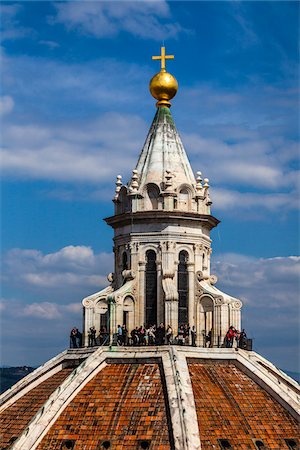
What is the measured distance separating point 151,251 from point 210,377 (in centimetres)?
764

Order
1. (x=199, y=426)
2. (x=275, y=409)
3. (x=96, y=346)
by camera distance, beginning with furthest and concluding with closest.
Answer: (x=96, y=346)
(x=275, y=409)
(x=199, y=426)

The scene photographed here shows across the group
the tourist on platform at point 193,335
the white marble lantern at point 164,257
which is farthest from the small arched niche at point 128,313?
the tourist on platform at point 193,335

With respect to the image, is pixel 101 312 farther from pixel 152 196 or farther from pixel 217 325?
pixel 152 196

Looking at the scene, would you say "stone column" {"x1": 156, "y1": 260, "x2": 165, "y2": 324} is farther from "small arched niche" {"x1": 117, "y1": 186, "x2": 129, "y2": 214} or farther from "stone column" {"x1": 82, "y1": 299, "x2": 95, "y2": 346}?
"stone column" {"x1": 82, "y1": 299, "x2": 95, "y2": 346}

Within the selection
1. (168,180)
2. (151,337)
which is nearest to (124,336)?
(151,337)

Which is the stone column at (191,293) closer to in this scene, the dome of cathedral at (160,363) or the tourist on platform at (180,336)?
the dome of cathedral at (160,363)

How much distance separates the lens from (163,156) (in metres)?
58.5

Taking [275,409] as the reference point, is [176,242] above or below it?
above

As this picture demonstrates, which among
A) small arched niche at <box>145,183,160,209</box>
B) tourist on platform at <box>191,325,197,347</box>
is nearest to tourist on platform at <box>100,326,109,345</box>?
tourist on platform at <box>191,325,197,347</box>

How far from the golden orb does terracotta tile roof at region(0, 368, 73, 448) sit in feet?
48.4

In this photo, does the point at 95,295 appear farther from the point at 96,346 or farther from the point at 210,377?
the point at 210,377

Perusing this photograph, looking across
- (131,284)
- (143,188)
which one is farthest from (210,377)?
(143,188)

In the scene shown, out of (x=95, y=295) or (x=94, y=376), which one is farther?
Result: (x=95, y=295)

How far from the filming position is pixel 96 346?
56500 mm
